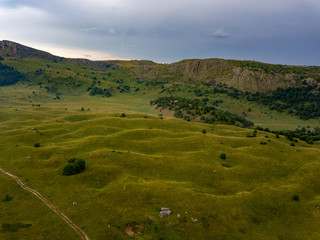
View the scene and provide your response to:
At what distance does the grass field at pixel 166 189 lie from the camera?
129 feet

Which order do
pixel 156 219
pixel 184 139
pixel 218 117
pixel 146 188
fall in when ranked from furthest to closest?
1. pixel 218 117
2. pixel 184 139
3. pixel 146 188
4. pixel 156 219

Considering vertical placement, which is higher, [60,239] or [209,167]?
[209,167]

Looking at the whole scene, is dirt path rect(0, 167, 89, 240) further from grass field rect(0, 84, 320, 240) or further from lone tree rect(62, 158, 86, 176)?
lone tree rect(62, 158, 86, 176)

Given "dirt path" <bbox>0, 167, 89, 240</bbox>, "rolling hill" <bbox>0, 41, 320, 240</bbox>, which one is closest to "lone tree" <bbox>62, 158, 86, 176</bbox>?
"rolling hill" <bbox>0, 41, 320, 240</bbox>

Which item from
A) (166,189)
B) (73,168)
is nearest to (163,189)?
(166,189)

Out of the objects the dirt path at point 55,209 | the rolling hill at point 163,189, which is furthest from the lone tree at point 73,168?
the dirt path at point 55,209

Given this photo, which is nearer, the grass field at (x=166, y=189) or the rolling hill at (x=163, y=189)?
the rolling hill at (x=163, y=189)

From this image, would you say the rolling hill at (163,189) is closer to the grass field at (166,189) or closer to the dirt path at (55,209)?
the grass field at (166,189)

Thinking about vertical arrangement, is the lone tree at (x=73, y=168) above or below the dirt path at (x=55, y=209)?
above

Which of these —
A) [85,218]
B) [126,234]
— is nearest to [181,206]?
[126,234]

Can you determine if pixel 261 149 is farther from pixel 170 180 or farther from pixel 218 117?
pixel 218 117

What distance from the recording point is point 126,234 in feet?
123

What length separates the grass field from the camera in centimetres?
3941

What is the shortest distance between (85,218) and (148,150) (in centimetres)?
4089
